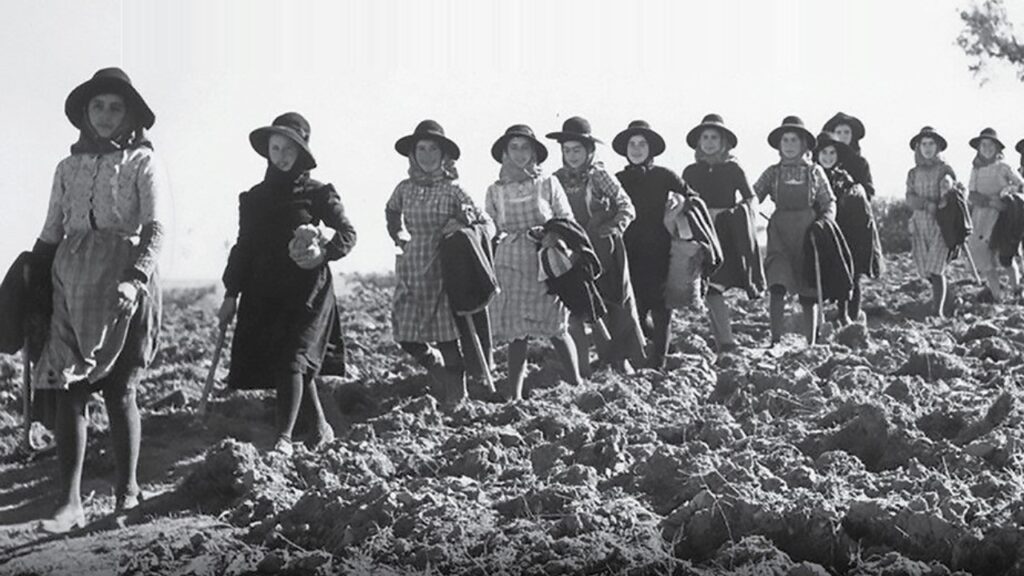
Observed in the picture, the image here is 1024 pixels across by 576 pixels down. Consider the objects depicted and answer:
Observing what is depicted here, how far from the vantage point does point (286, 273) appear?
23.3ft

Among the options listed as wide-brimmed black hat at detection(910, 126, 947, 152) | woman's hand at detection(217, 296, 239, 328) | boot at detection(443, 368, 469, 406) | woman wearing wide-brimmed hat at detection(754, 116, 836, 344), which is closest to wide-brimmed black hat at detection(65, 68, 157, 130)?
woman's hand at detection(217, 296, 239, 328)

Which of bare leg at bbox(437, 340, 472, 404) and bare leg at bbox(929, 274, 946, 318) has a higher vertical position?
bare leg at bbox(929, 274, 946, 318)

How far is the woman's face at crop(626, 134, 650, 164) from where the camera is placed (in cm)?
945

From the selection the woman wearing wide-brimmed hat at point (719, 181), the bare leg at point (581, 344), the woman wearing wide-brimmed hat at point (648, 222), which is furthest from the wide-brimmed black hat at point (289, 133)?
the woman wearing wide-brimmed hat at point (719, 181)

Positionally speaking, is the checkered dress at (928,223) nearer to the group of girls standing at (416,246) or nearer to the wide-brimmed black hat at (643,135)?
the group of girls standing at (416,246)

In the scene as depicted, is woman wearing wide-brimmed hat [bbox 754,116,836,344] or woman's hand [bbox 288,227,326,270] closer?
woman's hand [bbox 288,227,326,270]

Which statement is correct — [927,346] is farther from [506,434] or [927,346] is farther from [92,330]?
[92,330]

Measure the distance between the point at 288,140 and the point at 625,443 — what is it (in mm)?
2268

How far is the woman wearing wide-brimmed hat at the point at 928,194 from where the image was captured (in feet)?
40.5

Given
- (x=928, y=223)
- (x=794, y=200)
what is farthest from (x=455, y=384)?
(x=928, y=223)

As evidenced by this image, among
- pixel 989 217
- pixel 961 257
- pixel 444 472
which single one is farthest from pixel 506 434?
pixel 961 257

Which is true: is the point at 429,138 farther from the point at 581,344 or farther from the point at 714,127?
the point at 714,127

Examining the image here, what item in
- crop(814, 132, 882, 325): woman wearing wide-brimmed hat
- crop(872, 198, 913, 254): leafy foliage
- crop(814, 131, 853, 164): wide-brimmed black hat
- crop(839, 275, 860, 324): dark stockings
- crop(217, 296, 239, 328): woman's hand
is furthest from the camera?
crop(872, 198, 913, 254): leafy foliage

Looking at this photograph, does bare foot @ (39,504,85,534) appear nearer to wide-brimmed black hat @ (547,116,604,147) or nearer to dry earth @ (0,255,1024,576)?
dry earth @ (0,255,1024,576)
